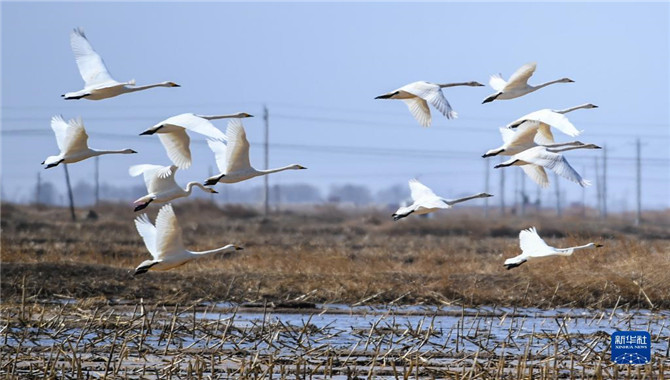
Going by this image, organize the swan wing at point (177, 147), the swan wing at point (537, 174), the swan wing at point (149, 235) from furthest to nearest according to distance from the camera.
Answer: the swan wing at point (537, 174), the swan wing at point (177, 147), the swan wing at point (149, 235)

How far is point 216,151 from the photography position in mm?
13977

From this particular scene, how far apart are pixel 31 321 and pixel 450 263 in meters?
12.2

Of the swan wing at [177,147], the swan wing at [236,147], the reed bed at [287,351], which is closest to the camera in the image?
the reed bed at [287,351]

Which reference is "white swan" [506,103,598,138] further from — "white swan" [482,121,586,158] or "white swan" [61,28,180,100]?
"white swan" [61,28,180,100]

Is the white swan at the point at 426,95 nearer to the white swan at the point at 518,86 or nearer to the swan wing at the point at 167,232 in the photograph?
the white swan at the point at 518,86

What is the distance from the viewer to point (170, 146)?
46.1ft

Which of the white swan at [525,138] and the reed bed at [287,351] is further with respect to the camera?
the white swan at [525,138]

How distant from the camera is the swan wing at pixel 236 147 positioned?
1295 cm

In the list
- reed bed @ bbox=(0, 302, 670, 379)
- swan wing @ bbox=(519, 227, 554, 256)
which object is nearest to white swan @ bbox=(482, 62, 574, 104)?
swan wing @ bbox=(519, 227, 554, 256)

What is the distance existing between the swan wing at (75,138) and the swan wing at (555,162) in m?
5.10

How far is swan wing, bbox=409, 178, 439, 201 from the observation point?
47.3 ft

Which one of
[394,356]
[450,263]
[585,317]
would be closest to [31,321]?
[394,356]

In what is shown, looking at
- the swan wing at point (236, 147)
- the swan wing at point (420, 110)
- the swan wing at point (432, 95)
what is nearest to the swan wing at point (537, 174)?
the swan wing at point (420, 110)

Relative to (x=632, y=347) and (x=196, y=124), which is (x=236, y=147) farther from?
(x=632, y=347)
